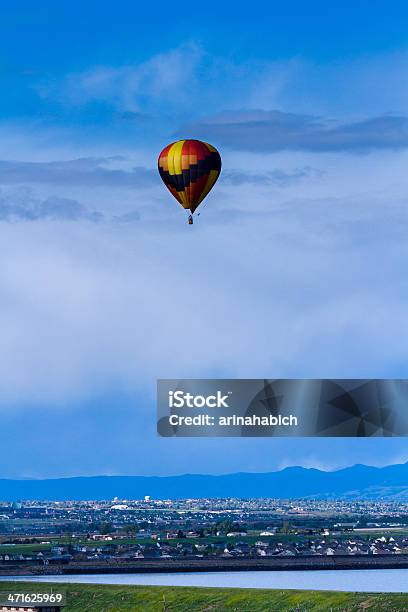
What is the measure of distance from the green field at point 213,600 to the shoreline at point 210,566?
79.5ft

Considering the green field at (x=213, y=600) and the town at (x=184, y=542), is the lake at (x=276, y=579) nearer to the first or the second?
the green field at (x=213, y=600)

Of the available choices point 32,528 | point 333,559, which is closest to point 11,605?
point 333,559

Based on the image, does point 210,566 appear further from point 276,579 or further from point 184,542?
point 184,542

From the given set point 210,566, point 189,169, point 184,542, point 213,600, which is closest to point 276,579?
point 210,566

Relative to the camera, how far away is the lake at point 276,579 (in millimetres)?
93938

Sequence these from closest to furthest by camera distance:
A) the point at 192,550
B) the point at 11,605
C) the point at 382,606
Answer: the point at 11,605, the point at 382,606, the point at 192,550

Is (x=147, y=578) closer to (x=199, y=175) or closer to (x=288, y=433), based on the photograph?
(x=199, y=175)

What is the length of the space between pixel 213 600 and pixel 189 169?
40667mm

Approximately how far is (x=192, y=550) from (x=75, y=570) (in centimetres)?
2357

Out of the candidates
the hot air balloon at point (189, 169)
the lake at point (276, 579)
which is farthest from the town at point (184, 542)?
the hot air balloon at point (189, 169)

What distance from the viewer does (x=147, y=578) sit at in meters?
107

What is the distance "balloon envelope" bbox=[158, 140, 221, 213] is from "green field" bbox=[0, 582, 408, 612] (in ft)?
105

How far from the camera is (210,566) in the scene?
121 m

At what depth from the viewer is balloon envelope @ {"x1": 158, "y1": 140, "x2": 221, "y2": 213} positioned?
48781 mm
